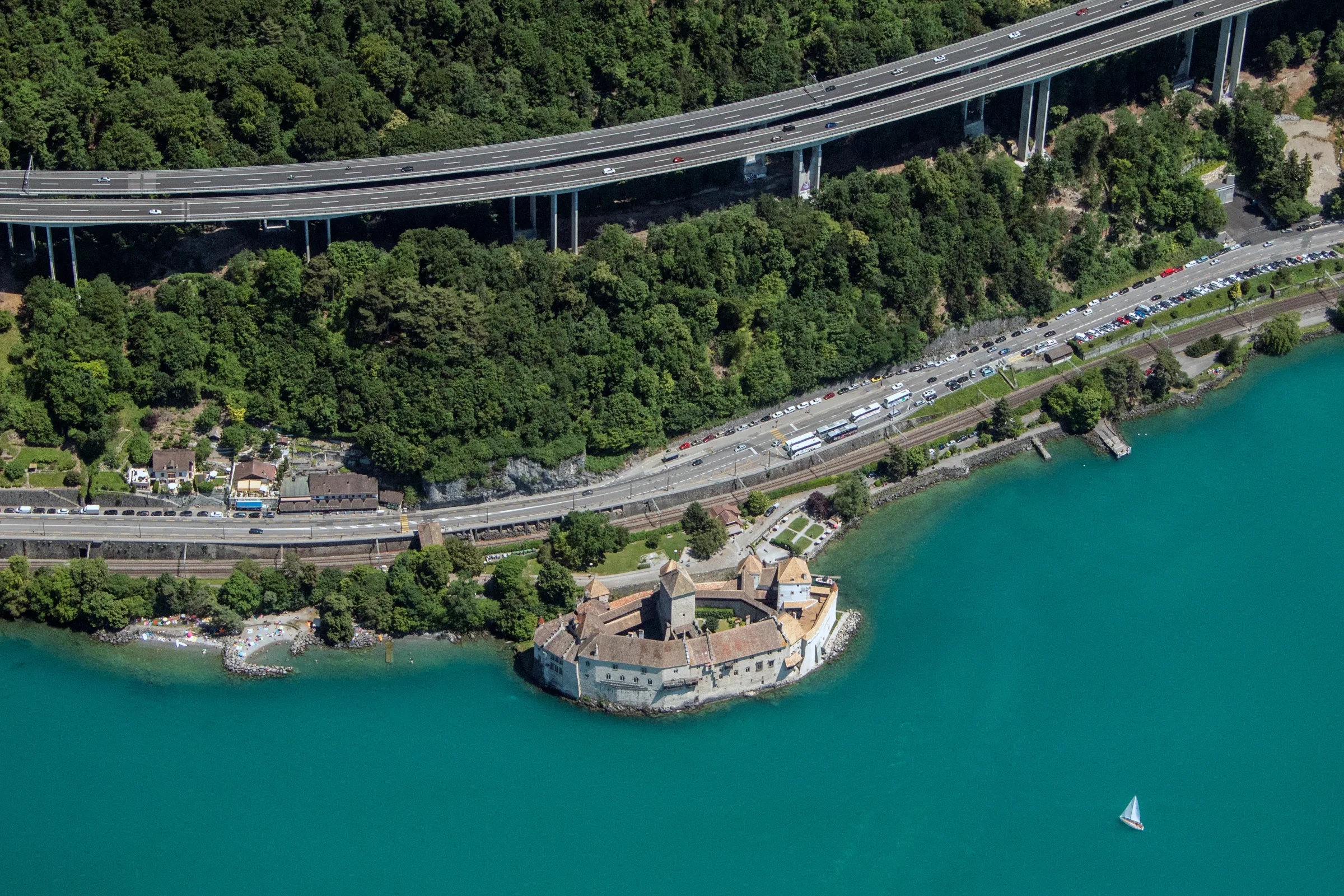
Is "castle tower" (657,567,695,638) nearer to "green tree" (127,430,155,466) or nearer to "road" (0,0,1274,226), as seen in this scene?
"road" (0,0,1274,226)

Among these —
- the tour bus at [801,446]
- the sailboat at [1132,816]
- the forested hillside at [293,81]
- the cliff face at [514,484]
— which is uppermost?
the forested hillside at [293,81]

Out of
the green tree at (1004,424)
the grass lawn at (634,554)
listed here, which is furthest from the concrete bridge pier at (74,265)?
the green tree at (1004,424)

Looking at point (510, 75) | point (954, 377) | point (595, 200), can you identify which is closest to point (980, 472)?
point (954, 377)

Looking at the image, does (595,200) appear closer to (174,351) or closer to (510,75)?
(510,75)

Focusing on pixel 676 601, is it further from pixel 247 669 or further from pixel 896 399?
pixel 896 399

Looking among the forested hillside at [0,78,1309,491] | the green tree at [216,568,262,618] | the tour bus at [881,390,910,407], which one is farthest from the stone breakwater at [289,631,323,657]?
the tour bus at [881,390,910,407]

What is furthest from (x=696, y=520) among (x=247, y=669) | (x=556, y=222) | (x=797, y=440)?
(x=247, y=669)

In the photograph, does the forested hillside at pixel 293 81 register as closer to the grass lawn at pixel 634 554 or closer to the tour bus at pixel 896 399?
the tour bus at pixel 896 399
